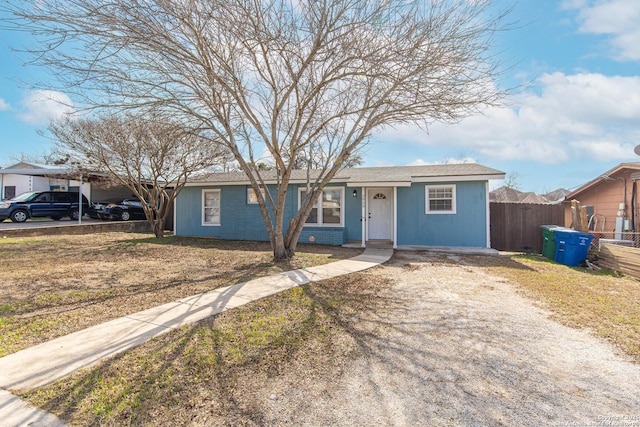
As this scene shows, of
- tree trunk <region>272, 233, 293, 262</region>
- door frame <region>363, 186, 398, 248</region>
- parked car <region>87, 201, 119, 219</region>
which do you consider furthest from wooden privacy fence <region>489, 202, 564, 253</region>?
parked car <region>87, 201, 119, 219</region>

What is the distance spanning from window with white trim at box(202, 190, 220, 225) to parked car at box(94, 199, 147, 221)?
6.52 m

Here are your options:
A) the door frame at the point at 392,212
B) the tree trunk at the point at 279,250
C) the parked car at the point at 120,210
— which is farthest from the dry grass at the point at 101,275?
the parked car at the point at 120,210

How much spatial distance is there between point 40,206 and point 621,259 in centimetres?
2432

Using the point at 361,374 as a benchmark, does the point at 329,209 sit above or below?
above

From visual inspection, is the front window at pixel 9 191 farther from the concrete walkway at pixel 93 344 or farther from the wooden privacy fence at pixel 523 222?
the wooden privacy fence at pixel 523 222

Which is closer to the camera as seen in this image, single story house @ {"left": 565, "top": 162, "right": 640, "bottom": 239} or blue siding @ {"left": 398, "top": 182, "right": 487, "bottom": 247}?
single story house @ {"left": 565, "top": 162, "right": 640, "bottom": 239}

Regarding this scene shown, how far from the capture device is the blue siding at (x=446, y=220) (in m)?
11.1

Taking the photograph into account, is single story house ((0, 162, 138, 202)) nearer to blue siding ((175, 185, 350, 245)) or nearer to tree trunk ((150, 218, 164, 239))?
blue siding ((175, 185, 350, 245))

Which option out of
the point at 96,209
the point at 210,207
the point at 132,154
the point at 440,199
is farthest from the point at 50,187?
the point at 440,199

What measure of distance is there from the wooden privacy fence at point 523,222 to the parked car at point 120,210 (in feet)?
60.4

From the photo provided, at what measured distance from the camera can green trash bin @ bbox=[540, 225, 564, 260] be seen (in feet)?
31.6

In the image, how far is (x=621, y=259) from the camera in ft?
25.2

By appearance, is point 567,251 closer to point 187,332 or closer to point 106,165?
point 187,332

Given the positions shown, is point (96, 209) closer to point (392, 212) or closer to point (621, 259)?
point (392, 212)
